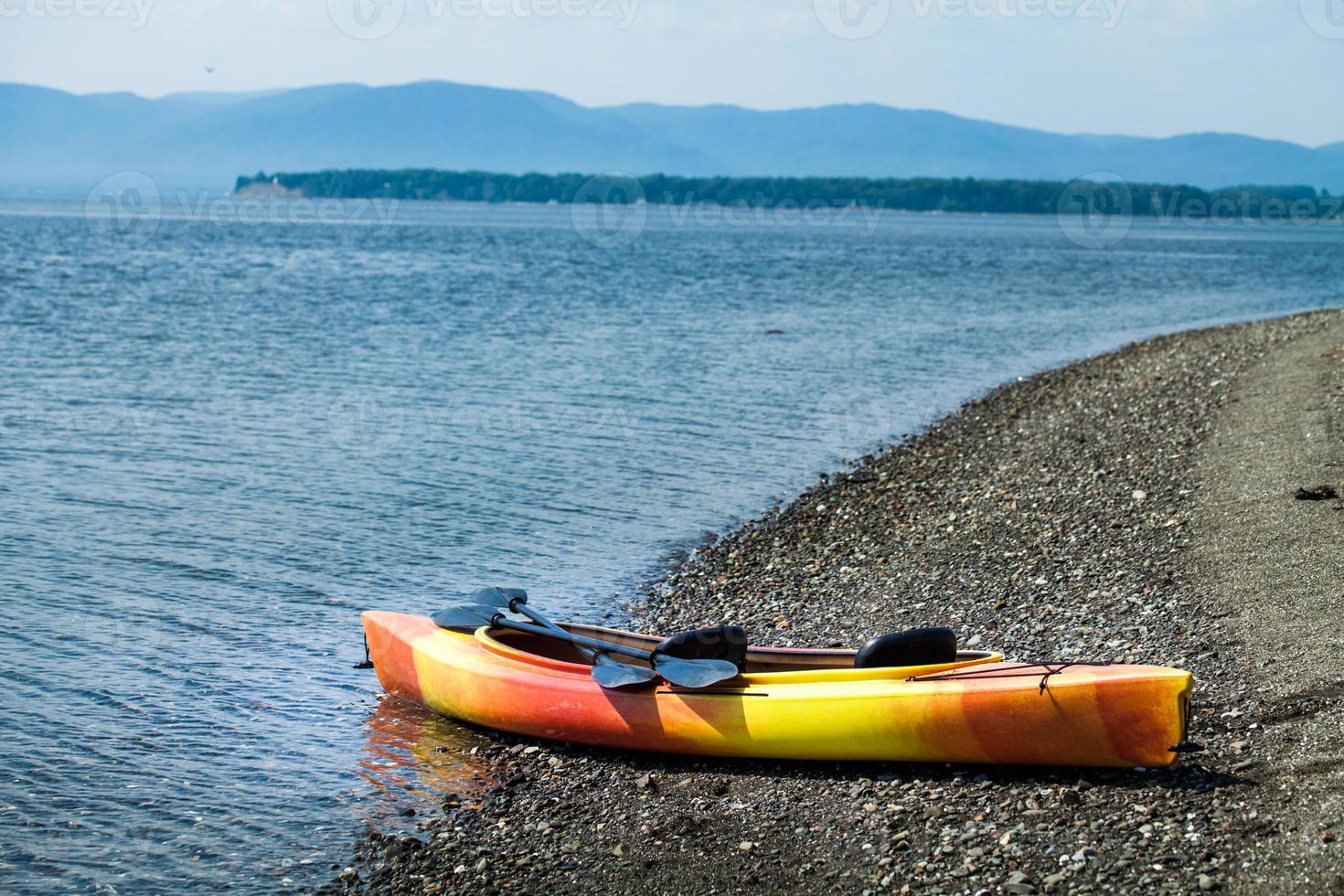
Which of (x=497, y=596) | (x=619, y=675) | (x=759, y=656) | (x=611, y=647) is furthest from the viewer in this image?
(x=497, y=596)

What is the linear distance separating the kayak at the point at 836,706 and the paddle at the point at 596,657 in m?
0.10

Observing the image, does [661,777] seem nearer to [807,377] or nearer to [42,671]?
[42,671]

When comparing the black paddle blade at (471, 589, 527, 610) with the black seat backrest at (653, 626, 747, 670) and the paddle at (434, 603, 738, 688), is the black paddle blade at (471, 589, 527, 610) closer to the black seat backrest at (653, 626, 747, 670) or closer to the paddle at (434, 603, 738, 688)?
the paddle at (434, 603, 738, 688)

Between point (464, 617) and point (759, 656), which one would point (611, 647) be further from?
point (464, 617)

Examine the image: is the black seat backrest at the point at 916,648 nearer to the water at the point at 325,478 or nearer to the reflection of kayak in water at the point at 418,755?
the reflection of kayak in water at the point at 418,755

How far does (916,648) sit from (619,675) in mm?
2138

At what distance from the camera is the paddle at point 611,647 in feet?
28.1

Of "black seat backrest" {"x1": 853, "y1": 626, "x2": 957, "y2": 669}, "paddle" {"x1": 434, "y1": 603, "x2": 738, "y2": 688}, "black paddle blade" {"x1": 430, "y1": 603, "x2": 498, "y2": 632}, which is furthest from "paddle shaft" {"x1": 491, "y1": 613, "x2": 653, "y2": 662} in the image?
"black seat backrest" {"x1": 853, "y1": 626, "x2": 957, "y2": 669}

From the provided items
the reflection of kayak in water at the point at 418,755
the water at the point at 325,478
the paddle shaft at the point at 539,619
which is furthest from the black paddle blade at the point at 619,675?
the water at the point at 325,478

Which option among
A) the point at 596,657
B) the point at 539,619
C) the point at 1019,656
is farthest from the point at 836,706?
the point at 539,619

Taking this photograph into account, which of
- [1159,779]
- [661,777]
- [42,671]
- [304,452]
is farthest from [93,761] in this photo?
[304,452]

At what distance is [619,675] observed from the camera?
8.84 metres

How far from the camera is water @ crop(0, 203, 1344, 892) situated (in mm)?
8758

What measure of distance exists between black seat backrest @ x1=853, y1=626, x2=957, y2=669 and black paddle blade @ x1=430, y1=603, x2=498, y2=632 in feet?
11.2
